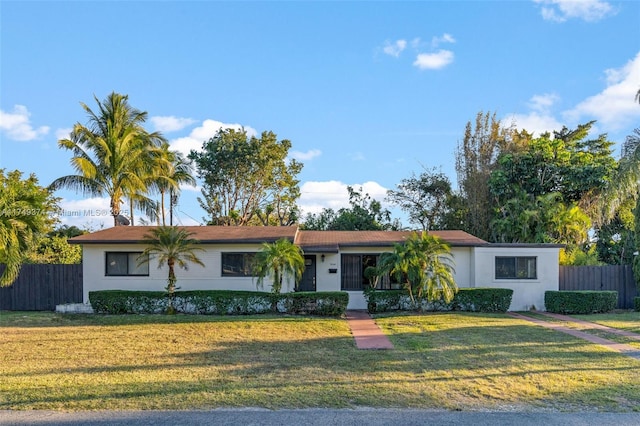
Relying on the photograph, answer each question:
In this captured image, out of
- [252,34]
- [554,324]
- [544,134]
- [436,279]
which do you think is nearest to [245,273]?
[436,279]

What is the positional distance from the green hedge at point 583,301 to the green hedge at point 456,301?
176 centimetres

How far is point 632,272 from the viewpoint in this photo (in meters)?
18.0

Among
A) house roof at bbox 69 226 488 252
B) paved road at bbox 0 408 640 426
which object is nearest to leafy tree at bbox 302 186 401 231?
house roof at bbox 69 226 488 252

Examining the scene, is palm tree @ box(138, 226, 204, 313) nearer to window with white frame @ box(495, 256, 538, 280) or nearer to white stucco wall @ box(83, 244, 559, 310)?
white stucco wall @ box(83, 244, 559, 310)

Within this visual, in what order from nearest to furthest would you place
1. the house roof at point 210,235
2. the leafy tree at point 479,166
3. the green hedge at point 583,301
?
the green hedge at point 583,301
the house roof at point 210,235
the leafy tree at point 479,166

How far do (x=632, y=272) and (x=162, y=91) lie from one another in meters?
18.2

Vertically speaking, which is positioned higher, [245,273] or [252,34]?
[252,34]

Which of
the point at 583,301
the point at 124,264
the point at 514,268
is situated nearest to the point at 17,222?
the point at 124,264

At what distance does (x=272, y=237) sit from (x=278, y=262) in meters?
2.26

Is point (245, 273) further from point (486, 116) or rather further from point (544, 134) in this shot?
point (544, 134)

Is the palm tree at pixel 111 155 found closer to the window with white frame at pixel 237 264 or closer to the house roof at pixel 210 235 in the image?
the house roof at pixel 210 235

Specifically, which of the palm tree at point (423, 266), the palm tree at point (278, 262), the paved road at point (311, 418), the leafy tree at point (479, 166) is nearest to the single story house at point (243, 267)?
the palm tree at point (278, 262)

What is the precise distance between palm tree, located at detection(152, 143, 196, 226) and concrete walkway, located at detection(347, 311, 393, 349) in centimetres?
1242

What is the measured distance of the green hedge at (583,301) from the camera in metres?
16.4
